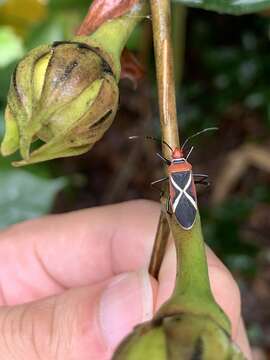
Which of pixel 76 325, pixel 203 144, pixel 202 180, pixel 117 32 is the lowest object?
pixel 203 144

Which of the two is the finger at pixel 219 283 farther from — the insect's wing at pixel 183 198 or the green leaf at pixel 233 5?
the green leaf at pixel 233 5

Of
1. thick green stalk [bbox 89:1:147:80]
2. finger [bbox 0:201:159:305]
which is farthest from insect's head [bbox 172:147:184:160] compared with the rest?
finger [bbox 0:201:159:305]

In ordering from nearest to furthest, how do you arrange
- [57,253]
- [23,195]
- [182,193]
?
[182,193] → [57,253] → [23,195]

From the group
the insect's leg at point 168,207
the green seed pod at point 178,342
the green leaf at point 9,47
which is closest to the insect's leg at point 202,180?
the insect's leg at point 168,207

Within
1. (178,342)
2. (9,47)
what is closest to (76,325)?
(178,342)

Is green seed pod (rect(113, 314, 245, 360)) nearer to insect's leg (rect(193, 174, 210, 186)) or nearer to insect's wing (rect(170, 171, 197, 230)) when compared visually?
insect's wing (rect(170, 171, 197, 230))

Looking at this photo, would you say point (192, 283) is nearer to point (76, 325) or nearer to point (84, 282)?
point (76, 325)
